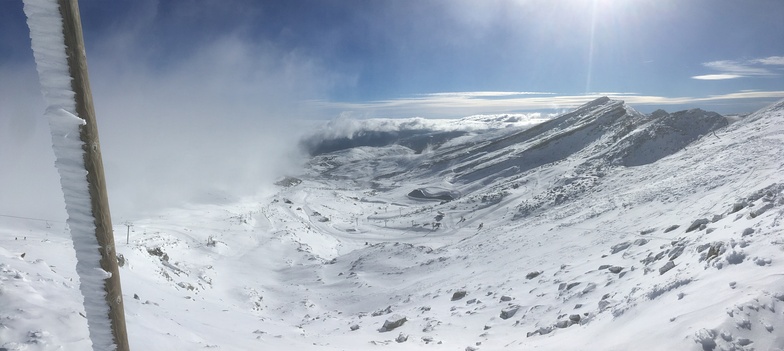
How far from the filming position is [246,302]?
2212 centimetres

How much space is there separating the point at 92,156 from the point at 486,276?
20.2 metres

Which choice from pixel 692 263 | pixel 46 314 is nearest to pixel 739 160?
pixel 692 263

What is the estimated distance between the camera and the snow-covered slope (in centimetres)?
709

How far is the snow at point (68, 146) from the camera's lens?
9.24ft

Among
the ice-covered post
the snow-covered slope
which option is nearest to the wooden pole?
the ice-covered post

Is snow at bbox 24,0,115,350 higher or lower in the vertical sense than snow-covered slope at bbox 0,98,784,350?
higher

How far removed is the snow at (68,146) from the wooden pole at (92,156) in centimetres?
3

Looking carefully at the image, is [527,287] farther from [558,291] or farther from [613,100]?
[613,100]

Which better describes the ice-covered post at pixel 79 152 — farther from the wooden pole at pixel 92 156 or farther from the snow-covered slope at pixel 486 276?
the snow-covered slope at pixel 486 276

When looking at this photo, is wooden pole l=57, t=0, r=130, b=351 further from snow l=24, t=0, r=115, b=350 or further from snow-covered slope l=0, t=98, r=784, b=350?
snow-covered slope l=0, t=98, r=784, b=350

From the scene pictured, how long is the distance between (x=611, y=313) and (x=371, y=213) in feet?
233

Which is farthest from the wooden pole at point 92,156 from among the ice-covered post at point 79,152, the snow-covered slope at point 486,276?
the snow-covered slope at point 486,276

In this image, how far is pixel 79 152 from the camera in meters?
3.07

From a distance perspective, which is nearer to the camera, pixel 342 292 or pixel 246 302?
pixel 246 302
